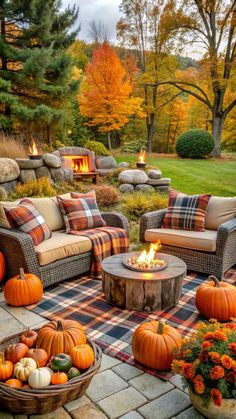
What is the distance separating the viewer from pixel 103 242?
12.2 feet

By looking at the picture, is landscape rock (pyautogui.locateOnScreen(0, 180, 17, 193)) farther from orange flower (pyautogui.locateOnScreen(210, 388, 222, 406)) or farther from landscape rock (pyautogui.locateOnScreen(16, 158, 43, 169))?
orange flower (pyautogui.locateOnScreen(210, 388, 222, 406))

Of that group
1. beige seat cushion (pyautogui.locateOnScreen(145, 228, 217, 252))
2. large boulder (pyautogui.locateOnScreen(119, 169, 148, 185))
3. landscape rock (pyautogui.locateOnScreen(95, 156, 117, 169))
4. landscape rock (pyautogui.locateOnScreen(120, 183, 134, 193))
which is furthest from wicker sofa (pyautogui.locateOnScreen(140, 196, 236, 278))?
landscape rock (pyautogui.locateOnScreen(95, 156, 117, 169))

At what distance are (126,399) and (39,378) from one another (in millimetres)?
543

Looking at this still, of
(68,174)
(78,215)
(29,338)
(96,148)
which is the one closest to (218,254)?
(78,215)

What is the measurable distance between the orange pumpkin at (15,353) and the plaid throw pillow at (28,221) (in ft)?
5.17

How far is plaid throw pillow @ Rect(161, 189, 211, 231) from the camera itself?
3918mm

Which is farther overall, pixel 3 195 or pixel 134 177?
pixel 134 177

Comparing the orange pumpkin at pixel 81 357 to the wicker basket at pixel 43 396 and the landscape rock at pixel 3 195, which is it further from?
the landscape rock at pixel 3 195

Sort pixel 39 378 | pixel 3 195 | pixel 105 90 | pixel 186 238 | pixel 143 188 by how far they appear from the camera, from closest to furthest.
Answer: pixel 39 378 → pixel 186 238 → pixel 3 195 → pixel 143 188 → pixel 105 90

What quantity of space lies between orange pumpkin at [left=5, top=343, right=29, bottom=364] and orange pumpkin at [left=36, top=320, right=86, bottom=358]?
11 centimetres

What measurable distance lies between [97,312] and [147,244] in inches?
56.4

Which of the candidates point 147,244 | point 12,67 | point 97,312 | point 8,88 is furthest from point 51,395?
point 12,67

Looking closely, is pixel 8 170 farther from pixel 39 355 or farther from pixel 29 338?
pixel 39 355

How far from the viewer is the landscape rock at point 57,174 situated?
6.72 meters
